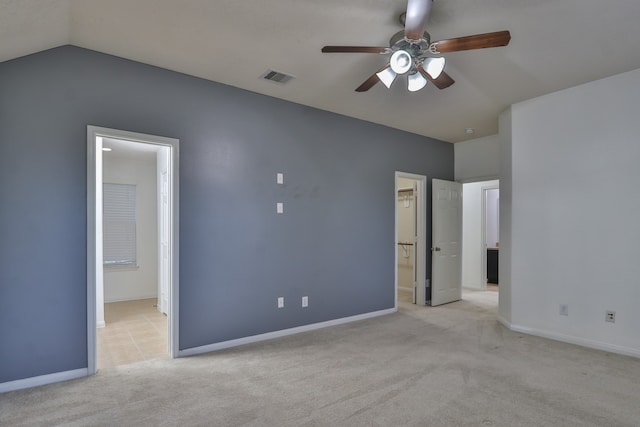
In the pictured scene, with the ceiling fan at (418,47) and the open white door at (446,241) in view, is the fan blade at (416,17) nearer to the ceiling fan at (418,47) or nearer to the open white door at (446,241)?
the ceiling fan at (418,47)

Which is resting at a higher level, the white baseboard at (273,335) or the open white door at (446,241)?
the open white door at (446,241)

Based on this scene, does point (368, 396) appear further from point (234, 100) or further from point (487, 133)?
point (487, 133)

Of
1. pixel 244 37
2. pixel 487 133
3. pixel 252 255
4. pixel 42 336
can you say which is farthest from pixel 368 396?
pixel 487 133

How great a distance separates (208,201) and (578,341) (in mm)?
4095

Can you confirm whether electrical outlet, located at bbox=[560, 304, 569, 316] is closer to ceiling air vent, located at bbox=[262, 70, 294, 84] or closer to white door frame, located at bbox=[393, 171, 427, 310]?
white door frame, located at bbox=[393, 171, 427, 310]

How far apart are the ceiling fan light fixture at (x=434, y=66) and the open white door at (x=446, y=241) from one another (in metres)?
3.24

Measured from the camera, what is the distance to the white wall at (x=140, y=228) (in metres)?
5.96

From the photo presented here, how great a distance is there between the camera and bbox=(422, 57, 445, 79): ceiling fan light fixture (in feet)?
8.05

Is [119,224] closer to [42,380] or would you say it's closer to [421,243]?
[42,380]

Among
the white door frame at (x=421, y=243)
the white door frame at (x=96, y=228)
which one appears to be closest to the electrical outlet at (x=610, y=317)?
the white door frame at (x=421, y=243)

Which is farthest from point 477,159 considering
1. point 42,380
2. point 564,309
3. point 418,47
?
point 42,380

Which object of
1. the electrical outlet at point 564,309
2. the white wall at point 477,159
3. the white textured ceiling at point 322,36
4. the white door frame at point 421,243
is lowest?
the electrical outlet at point 564,309

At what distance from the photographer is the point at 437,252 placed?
18.4 ft

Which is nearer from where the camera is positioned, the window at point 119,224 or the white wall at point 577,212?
the white wall at point 577,212
